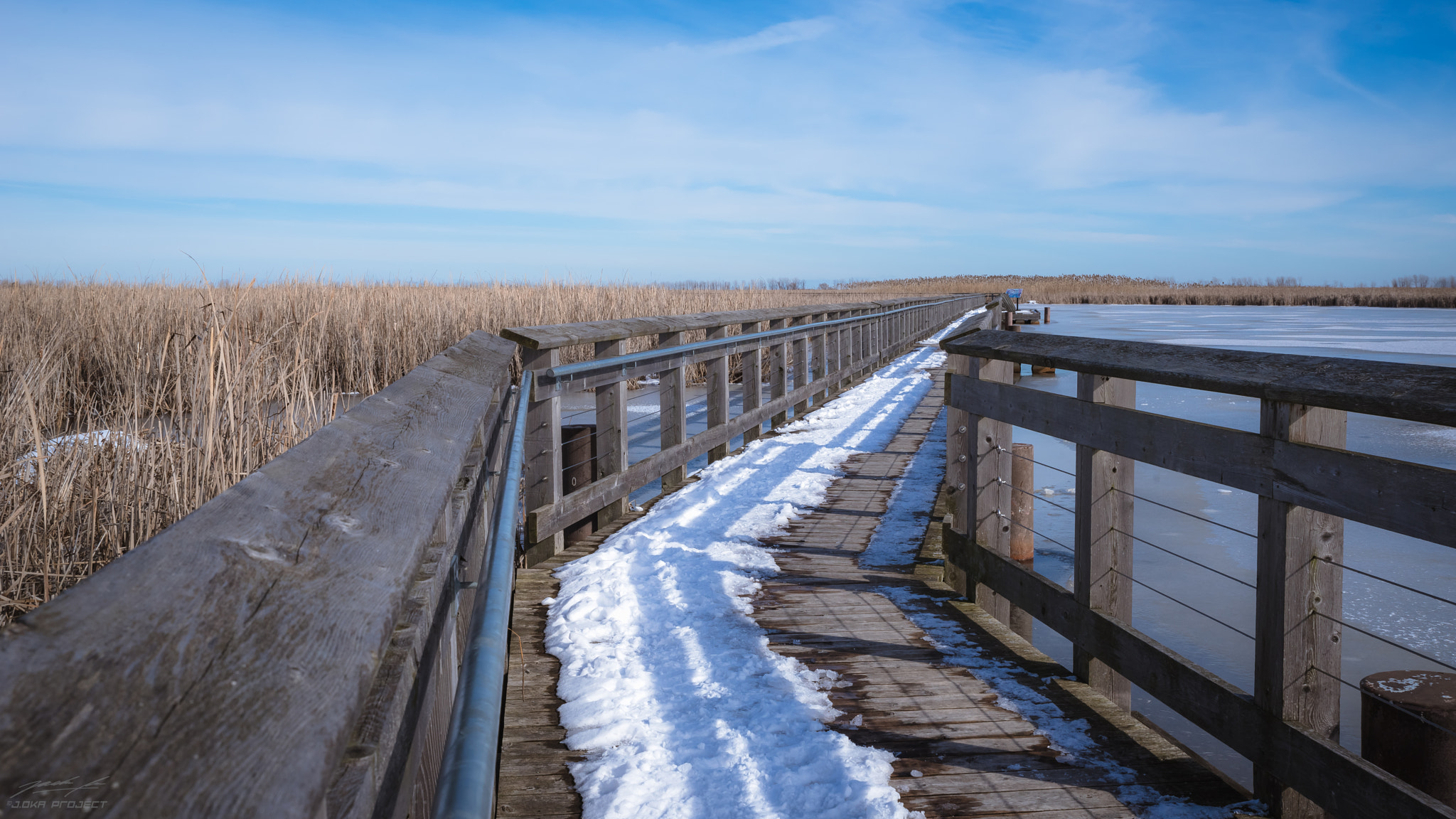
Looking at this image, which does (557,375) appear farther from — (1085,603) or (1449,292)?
(1449,292)

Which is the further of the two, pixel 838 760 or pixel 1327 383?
pixel 838 760

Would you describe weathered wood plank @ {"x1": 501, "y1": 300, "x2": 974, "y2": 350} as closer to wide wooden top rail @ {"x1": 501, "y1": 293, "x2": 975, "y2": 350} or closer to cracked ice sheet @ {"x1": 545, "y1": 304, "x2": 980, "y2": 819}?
wide wooden top rail @ {"x1": 501, "y1": 293, "x2": 975, "y2": 350}

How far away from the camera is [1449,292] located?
61031mm

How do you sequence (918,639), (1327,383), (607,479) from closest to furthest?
(1327,383) → (918,639) → (607,479)

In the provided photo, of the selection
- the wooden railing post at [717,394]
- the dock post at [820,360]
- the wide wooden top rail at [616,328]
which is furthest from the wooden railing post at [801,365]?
the wooden railing post at [717,394]

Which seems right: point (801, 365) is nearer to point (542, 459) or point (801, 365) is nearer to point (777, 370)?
point (777, 370)

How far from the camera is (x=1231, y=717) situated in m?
2.52

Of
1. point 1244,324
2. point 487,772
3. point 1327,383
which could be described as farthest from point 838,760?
point 1244,324

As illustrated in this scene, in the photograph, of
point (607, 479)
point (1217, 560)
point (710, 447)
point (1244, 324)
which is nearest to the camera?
point (607, 479)

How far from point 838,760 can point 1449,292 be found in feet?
248

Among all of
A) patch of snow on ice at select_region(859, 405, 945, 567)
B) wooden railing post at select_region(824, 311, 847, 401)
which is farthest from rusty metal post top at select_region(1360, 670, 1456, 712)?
wooden railing post at select_region(824, 311, 847, 401)

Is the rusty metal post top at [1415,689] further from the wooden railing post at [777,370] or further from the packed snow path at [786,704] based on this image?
the wooden railing post at [777,370]

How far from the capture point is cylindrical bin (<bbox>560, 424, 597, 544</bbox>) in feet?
16.9

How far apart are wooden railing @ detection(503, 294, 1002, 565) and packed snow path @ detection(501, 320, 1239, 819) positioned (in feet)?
0.96
